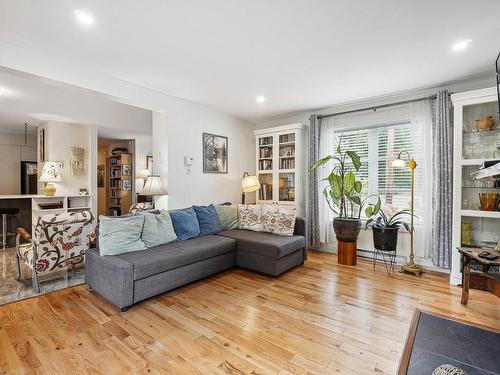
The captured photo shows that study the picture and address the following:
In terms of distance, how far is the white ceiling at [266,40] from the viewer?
1968 mm

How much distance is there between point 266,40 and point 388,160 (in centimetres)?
278

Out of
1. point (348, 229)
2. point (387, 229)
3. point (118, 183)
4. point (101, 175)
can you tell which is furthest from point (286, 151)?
point (101, 175)

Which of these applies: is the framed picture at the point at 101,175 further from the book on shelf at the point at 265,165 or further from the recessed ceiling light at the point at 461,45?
the recessed ceiling light at the point at 461,45

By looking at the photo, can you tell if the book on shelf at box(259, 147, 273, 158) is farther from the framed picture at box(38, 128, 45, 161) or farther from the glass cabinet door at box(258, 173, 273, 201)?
the framed picture at box(38, 128, 45, 161)

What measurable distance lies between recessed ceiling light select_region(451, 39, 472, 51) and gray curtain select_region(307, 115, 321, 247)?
2.17m

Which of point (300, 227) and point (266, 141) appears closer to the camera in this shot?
point (300, 227)

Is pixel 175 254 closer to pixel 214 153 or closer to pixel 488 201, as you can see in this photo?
pixel 214 153

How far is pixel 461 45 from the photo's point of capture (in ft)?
8.16

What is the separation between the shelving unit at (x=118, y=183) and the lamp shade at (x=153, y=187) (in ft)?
12.3

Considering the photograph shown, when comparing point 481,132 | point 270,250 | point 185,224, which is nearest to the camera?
point 481,132

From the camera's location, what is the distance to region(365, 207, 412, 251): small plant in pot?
11.7ft

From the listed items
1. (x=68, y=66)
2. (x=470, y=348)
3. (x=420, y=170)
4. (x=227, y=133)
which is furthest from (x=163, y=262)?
(x=420, y=170)

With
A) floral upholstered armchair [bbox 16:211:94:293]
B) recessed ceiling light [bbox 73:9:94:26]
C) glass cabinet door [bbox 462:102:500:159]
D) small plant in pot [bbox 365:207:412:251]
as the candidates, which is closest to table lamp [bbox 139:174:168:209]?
floral upholstered armchair [bbox 16:211:94:293]

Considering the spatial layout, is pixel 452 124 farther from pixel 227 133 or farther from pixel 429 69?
pixel 227 133
